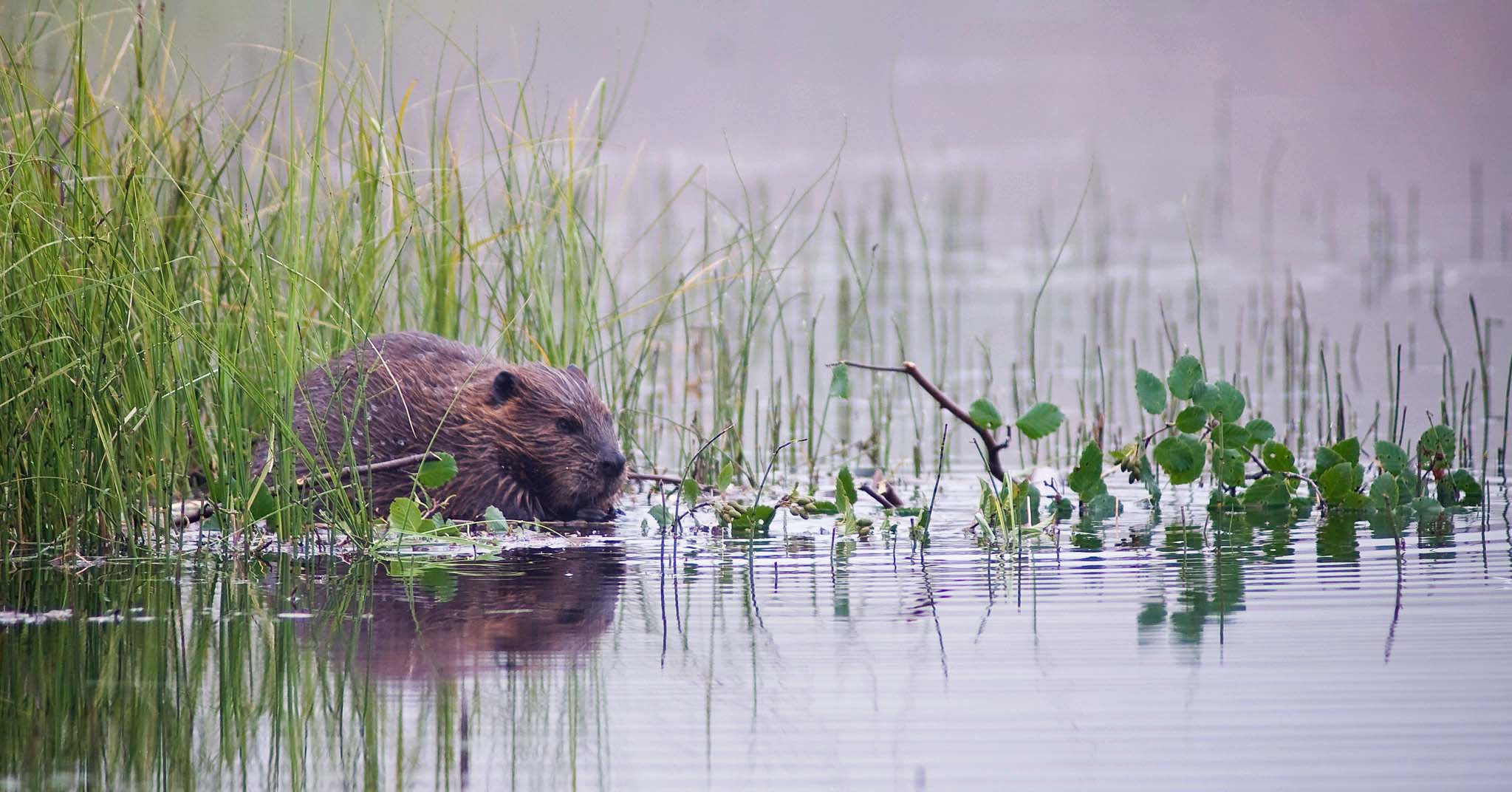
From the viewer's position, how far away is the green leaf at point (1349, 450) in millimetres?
5719

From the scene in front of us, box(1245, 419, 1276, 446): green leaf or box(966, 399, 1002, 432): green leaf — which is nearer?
box(966, 399, 1002, 432): green leaf

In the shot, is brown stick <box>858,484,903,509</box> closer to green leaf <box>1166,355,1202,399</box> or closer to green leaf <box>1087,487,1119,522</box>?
green leaf <box>1087,487,1119,522</box>

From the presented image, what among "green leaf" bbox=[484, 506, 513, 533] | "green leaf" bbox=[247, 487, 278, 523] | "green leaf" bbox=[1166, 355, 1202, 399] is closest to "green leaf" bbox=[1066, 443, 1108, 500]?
"green leaf" bbox=[1166, 355, 1202, 399]

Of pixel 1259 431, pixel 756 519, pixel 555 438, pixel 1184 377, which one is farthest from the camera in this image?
pixel 1259 431

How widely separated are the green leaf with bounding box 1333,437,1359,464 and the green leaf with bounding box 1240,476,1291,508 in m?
0.20

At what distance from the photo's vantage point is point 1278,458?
5.88 m

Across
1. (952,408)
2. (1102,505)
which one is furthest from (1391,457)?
(952,408)

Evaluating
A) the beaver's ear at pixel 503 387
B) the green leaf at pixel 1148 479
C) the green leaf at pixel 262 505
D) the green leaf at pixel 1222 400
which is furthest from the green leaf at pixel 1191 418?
the green leaf at pixel 262 505

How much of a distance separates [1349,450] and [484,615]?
3.11m

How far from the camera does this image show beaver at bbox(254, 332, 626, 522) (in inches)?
229

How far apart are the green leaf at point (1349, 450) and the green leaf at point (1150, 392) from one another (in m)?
0.57

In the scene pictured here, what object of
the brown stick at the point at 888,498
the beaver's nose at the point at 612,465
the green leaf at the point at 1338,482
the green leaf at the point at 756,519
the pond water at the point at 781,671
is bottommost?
the pond water at the point at 781,671

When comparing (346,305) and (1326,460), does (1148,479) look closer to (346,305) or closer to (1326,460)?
(1326,460)

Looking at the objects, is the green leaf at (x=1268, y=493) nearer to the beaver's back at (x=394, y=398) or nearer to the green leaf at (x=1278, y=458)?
the green leaf at (x=1278, y=458)
